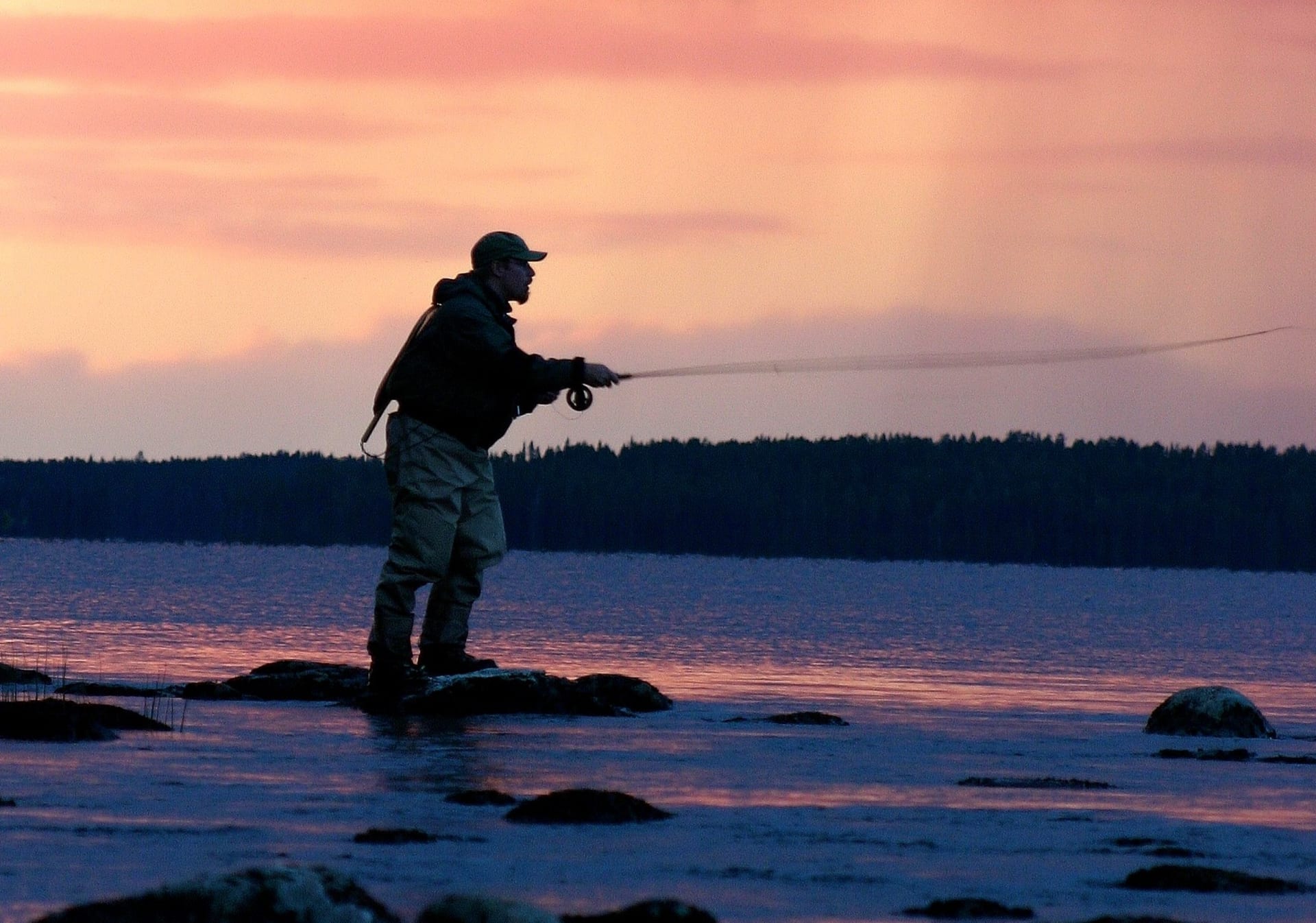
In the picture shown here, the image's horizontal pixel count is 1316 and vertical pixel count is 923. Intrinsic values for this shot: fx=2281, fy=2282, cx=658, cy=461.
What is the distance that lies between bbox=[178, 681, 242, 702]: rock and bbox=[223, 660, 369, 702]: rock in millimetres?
122

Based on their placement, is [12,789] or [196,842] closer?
[196,842]

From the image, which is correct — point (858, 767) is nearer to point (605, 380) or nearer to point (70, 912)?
point (605, 380)

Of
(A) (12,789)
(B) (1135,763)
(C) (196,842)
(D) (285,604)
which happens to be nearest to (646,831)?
(C) (196,842)

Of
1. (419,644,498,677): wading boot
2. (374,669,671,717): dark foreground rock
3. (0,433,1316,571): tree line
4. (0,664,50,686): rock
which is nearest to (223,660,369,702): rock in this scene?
(419,644,498,677): wading boot

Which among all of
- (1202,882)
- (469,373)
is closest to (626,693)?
(469,373)

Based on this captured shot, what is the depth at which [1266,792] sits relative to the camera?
938cm

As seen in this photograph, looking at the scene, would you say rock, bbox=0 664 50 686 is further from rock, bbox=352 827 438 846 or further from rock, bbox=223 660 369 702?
rock, bbox=352 827 438 846

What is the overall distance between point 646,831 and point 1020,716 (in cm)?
714

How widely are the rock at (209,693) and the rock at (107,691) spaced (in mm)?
156

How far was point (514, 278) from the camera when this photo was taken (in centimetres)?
1316

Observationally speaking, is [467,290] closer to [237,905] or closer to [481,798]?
[481,798]

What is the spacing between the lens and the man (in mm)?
12633

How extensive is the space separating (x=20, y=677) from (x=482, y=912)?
955 cm

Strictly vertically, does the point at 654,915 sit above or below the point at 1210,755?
below
